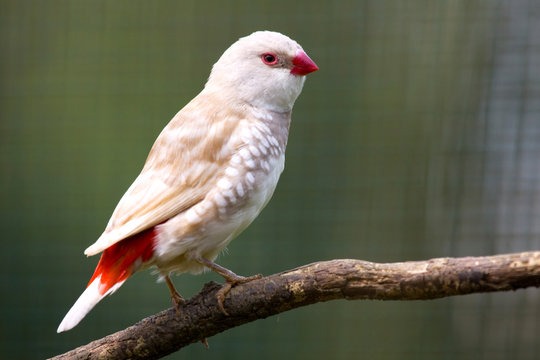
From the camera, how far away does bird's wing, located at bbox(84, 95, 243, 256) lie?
1668 mm

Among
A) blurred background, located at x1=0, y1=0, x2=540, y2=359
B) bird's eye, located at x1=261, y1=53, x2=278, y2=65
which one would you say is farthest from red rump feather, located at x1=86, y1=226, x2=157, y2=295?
blurred background, located at x1=0, y1=0, x2=540, y2=359

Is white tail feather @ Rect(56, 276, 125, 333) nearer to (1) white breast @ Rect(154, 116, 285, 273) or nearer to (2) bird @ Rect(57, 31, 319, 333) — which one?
(2) bird @ Rect(57, 31, 319, 333)

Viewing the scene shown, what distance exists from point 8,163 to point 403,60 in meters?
1.53

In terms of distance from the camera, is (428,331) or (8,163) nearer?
(428,331)

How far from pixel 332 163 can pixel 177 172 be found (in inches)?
63.6

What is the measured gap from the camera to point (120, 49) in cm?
348

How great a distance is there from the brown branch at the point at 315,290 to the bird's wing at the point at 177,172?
170mm

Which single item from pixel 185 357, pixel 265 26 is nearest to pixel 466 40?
pixel 265 26

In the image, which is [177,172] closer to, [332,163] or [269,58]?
[269,58]

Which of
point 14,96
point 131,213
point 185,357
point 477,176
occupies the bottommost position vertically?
point 185,357

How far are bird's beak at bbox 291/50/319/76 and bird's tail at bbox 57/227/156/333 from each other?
494mm

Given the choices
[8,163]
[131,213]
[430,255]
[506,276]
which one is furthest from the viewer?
[8,163]

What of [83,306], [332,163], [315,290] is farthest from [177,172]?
[332,163]

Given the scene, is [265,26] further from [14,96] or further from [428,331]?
[428,331]
